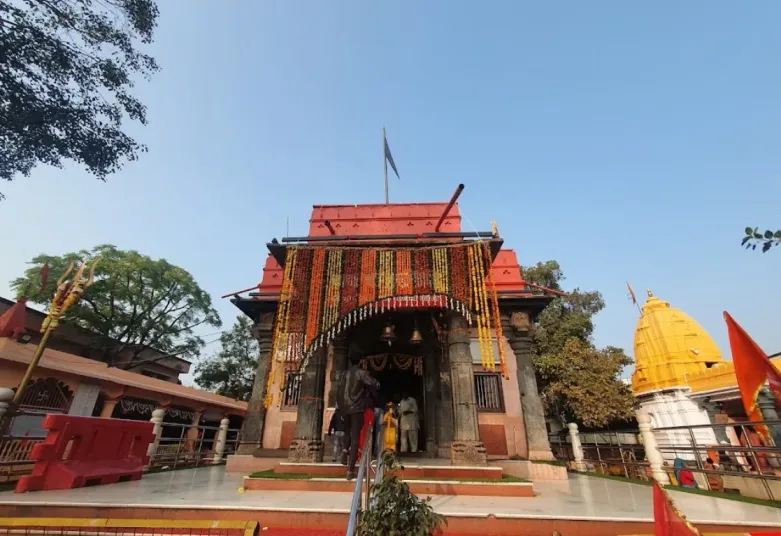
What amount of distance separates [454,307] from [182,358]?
26.8 metres

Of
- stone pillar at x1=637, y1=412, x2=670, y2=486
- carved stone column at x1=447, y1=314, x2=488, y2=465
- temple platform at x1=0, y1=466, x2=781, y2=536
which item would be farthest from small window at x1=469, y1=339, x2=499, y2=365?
temple platform at x1=0, y1=466, x2=781, y2=536

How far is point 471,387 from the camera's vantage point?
820cm

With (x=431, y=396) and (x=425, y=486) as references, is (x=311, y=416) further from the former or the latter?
(x=431, y=396)

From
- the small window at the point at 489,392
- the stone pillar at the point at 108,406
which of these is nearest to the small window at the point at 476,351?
the small window at the point at 489,392

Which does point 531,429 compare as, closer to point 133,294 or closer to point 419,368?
point 419,368

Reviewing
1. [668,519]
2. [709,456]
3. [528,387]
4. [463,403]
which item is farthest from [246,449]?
[709,456]

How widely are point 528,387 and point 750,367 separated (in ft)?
15.9

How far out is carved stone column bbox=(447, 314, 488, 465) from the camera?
7461 mm

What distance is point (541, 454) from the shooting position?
9.55 m

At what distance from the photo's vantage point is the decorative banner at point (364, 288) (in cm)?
851

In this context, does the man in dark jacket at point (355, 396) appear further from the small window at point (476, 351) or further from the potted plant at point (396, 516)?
the small window at point (476, 351)

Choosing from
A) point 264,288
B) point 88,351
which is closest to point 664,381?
point 264,288

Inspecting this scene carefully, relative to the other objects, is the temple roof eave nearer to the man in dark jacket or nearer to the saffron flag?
the man in dark jacket

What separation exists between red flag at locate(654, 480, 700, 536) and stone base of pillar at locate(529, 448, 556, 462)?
811 cm
